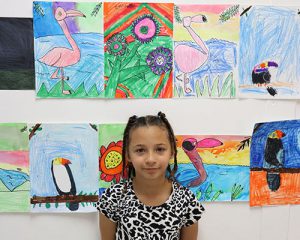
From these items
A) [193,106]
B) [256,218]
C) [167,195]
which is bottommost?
[256,218]

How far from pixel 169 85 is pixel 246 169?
1.34 feet

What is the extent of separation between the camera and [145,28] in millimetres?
1064

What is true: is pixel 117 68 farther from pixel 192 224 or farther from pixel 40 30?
pixel 192 224

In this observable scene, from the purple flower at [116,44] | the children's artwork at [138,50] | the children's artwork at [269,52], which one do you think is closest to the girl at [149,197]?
the children's artwork at [138,50]

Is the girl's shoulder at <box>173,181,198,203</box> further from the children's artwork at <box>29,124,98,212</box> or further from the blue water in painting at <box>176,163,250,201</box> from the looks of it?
the children's artwork at <box>29,124,98,212</box>

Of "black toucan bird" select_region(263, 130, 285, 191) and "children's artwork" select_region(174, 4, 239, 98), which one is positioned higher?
"children's artwork" select_region(174, 4, 239, 98)

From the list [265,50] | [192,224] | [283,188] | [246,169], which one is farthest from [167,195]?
[265,50]

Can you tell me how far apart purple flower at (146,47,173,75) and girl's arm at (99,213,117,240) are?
529 millimetres

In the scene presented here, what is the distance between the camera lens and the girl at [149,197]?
3.32ft

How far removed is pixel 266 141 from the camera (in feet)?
3.73

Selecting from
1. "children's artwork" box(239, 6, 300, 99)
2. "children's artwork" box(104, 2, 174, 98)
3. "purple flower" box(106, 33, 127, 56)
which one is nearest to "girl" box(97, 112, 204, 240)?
"children's artwork" box(104, 2, 174, 98)

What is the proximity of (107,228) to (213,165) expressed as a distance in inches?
16.8

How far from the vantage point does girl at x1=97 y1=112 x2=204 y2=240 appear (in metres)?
1.01

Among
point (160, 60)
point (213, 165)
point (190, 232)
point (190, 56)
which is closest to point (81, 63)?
point (160, 60)
